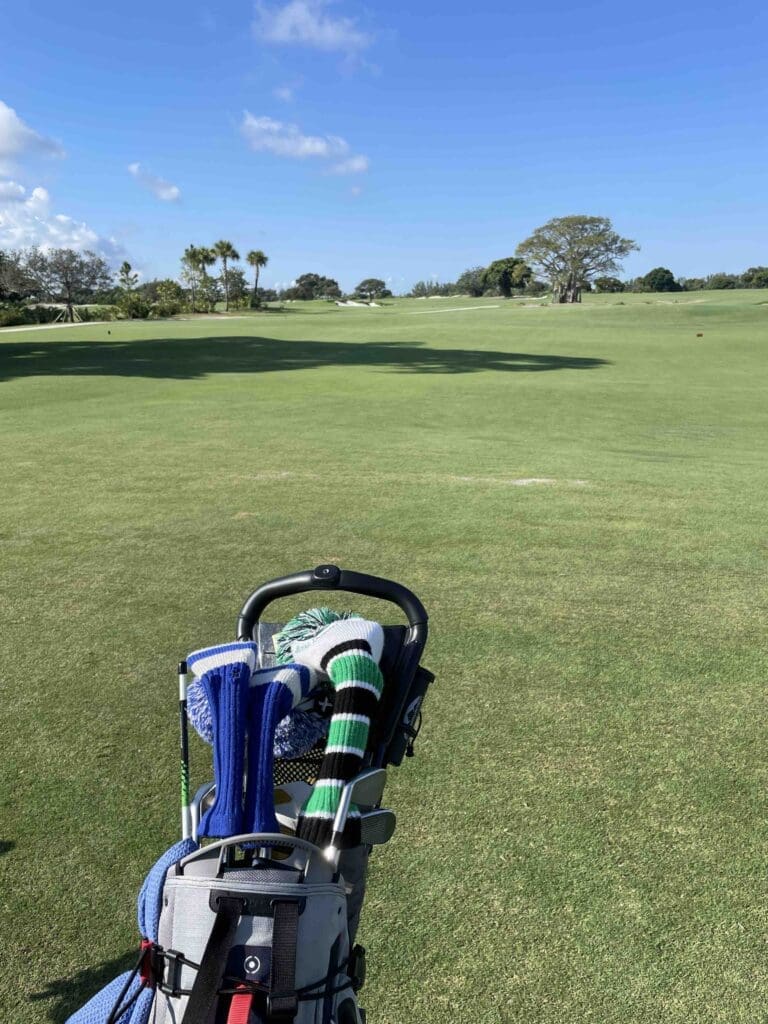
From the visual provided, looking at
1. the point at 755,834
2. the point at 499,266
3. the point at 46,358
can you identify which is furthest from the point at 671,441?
the point at 499,266

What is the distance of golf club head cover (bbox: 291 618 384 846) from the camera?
5.58ft

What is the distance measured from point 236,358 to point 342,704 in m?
28.0

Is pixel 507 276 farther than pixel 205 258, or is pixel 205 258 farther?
pixel 507 276

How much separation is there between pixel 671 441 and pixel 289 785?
12.3m

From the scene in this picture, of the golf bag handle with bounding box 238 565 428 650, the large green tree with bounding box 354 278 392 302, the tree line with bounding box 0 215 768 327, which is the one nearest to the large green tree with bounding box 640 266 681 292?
the tree line with bounding box 0 215 768 327

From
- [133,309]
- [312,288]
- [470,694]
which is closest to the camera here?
[470,694]

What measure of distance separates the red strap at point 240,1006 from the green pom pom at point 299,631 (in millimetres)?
726

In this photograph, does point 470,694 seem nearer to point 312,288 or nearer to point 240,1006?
point 240,1006

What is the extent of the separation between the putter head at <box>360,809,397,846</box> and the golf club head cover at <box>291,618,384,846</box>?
0.02 metres

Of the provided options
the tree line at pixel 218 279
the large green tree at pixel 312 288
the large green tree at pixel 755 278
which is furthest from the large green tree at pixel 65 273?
the large green tree at pixel 755 278

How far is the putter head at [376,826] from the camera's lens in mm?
1732

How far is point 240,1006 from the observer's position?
→ 1446 mm

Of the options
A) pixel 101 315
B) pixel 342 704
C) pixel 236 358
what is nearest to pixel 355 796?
pixel 342 704

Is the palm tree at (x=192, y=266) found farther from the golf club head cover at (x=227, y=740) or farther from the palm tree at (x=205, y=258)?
the golf club head cover at (x=227, y=740)
